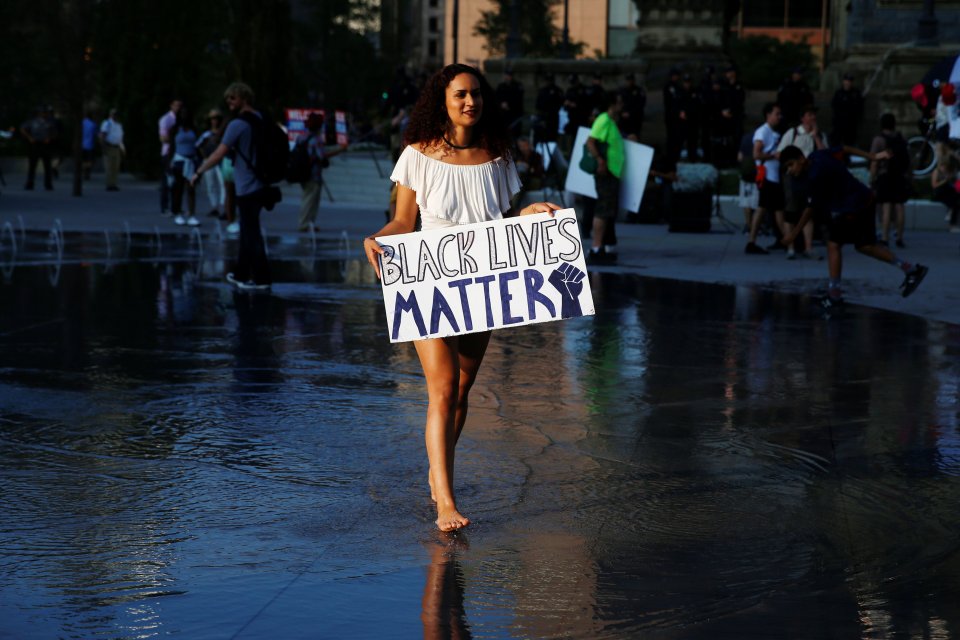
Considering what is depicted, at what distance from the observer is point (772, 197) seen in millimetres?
18344

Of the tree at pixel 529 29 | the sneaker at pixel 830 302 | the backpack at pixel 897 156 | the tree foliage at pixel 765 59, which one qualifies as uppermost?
the tree at pixel 529 29

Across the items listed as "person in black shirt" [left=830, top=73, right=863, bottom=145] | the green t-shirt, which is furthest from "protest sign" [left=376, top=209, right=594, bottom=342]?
"person in black shirt" [left=830, top=73, right=863, bottom=145]

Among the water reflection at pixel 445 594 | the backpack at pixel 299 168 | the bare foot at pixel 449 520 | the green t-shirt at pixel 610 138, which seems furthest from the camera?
the green t-shirt at pixel 610 138

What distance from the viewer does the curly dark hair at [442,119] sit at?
19.3 feet

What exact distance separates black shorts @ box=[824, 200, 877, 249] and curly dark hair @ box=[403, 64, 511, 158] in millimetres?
7974

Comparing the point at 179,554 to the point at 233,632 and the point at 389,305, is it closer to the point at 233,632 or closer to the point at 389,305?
the point at 233,632

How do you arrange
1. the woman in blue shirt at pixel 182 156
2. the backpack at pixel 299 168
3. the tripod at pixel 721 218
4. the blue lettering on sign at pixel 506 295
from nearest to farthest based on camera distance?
the blue lettering on sign at pixel 506 295 < the backpack at pixel 299 168 < the woman in blue shirt at pixel 182 156 < the tripod at pixel 721 218

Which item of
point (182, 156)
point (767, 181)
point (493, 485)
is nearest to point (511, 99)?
point (182, 156)

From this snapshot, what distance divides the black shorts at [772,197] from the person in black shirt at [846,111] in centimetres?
1216

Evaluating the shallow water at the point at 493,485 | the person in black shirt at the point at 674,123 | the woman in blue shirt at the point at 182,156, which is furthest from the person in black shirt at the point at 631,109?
the shallow water at the point at 493,485

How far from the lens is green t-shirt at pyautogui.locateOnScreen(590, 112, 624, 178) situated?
17.5 meters

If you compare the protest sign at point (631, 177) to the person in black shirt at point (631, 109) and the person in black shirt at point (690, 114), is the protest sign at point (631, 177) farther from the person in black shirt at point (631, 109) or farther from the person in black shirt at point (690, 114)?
the person in black shirt at point (690, 114)

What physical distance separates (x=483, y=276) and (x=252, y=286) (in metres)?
8.76

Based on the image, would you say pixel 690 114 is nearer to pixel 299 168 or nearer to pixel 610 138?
pixel 610 138
